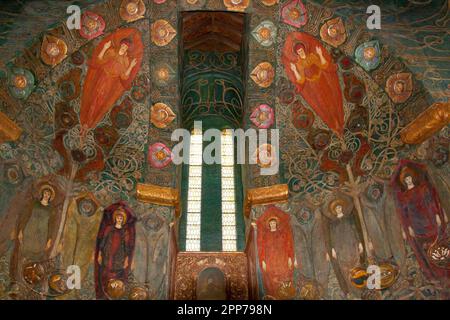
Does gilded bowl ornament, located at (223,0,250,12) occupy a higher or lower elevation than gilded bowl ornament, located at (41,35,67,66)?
higher

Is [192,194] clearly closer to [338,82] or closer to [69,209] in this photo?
[69,209]

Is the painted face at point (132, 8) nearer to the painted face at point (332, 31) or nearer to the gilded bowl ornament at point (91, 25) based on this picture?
the gilded bowl ornament at point (91, 25)

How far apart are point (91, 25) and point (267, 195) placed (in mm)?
5077

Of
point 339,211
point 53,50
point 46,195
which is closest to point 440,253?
point 339,211

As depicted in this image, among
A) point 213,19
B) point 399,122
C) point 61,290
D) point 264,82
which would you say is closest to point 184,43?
point 213,19

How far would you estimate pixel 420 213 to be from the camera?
29.5 ft

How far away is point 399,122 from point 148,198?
210 inches

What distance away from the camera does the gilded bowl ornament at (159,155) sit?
1059 cm

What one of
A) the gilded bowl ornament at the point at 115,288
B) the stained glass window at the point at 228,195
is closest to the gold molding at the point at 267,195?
the stained glass window at the point at 228,195

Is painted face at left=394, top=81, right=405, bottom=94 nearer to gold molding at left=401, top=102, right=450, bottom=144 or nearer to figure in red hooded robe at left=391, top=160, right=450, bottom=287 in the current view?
gold molding at left=401, top=102, right=450, bottom=144

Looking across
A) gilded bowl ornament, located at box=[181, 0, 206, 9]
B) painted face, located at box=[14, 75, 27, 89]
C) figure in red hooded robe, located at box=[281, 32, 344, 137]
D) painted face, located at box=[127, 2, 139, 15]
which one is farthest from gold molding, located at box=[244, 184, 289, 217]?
painted face, located at box=[14, 75, 27, 89]

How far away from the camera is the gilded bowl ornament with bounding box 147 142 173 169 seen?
417 inches

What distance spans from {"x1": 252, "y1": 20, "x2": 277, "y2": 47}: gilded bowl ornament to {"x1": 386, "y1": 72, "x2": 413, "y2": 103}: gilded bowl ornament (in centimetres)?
264

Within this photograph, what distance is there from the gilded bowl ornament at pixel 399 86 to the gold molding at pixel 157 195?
488cm
